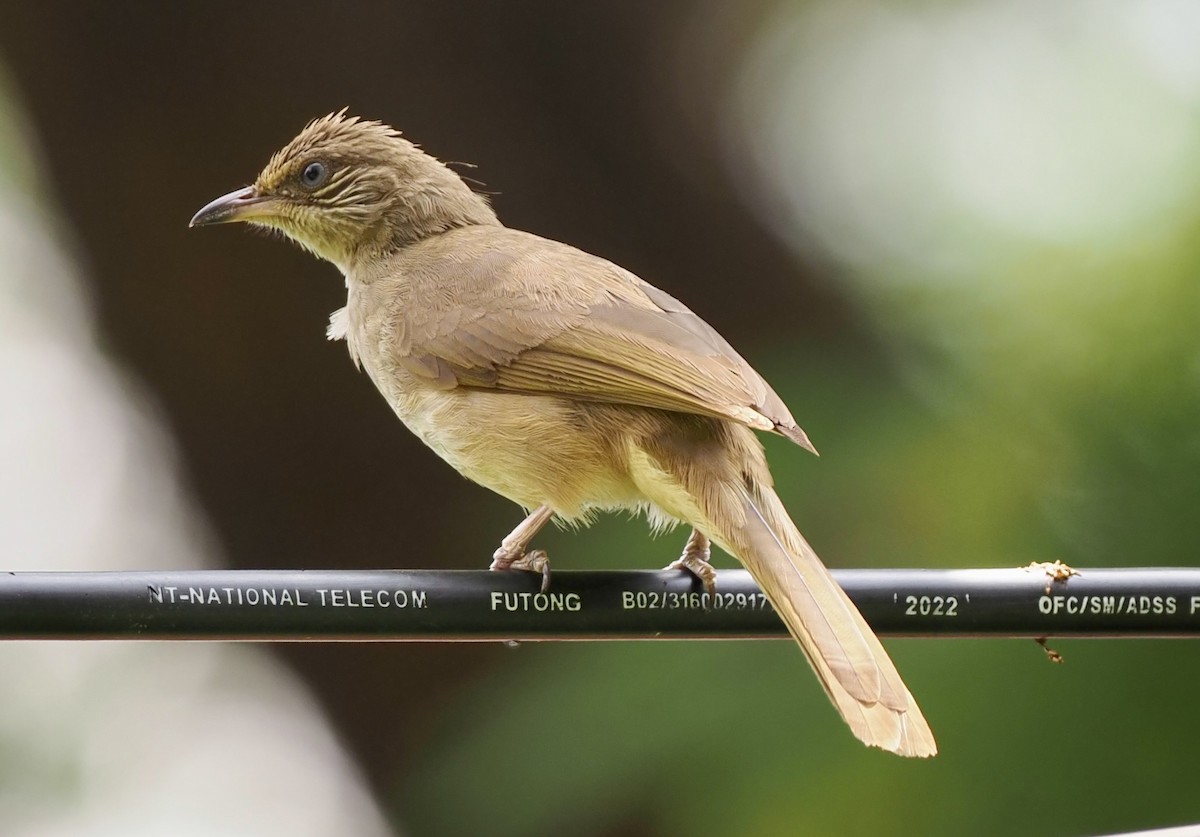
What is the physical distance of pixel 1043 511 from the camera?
461 centimetres

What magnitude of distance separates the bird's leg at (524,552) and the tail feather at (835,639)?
52 centimetres

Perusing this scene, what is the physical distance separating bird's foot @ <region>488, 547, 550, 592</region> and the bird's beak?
5.45 ft

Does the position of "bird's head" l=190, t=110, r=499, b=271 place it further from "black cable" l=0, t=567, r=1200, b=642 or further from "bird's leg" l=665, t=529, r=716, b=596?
"black cable" l=0, t=567, r=1200, b=642

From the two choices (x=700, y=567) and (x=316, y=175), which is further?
(x=316, y=175)

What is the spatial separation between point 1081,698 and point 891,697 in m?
1.76

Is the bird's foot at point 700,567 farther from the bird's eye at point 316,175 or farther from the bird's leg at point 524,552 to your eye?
the bird's eye at point 316,175

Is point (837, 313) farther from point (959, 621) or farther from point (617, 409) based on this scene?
point (959, 621)

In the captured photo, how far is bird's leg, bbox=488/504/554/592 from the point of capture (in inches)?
147

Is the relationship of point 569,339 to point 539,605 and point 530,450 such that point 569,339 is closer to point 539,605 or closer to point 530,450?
point 530,450

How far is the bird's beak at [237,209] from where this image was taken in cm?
487

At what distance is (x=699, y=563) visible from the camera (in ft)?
12.2

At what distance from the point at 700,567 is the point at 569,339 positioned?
0.77m

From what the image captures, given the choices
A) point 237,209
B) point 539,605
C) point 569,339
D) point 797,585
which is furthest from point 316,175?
point 797,585

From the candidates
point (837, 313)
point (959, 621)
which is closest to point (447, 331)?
point (959, 621)
